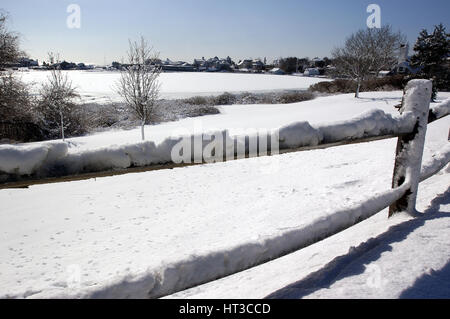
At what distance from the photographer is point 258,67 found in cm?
13500

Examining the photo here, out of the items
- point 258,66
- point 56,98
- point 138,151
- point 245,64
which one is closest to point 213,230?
point 138,151

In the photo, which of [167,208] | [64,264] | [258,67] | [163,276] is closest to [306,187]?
[167,208]

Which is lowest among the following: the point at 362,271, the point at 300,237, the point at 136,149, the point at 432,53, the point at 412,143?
the point at 362,271

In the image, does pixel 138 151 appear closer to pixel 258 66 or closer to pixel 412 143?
pixel 412 143

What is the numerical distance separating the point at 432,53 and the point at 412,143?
25.8 m

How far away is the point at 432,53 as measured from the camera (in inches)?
872

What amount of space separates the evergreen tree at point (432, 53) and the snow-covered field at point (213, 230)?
50.9 feet

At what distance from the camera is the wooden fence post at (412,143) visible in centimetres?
225

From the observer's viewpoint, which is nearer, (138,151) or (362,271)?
(138,151)

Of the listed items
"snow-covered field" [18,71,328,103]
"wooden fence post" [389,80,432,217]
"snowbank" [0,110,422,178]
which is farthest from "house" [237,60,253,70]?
"snowbank" [0,110,422,178]

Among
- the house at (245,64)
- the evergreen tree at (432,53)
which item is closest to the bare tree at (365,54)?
the evergreen tree at (432,53)

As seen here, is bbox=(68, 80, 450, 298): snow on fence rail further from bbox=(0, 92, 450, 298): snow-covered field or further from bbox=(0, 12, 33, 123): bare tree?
bbox=(0, 12, 33, 123): bare tree

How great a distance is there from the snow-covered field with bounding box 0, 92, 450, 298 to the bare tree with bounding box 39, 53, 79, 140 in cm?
1718

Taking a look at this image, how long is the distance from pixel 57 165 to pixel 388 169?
21.3ft
